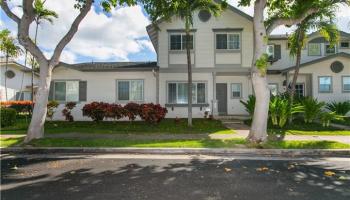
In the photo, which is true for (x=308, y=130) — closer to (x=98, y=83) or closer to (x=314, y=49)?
(x=314, y=49)

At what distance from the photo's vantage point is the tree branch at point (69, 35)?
12.0 metres

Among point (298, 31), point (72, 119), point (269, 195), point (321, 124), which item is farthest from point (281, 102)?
point (72, 119)

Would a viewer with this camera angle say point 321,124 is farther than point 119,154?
Yes

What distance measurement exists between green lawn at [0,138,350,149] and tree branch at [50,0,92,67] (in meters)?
3.14

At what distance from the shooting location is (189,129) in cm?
1533

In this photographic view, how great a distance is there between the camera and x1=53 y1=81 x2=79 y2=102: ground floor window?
20734 millimetres

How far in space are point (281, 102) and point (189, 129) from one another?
5.01 meters

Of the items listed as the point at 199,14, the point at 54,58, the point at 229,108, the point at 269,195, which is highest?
the point at 199,14

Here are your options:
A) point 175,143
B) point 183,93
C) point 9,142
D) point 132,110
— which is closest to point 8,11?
point 9,142

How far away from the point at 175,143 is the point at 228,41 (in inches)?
447

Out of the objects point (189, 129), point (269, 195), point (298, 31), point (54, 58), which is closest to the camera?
point (269, 195)

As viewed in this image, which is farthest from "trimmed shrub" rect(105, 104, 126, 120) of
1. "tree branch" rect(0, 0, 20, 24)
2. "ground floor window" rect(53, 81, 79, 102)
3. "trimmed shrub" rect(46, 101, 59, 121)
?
"tree branch" rect(0, 0, 20, 24)

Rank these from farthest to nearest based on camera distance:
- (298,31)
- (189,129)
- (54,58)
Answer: (298,31)
(189,129)
(54,58)

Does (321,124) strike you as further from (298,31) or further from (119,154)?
(119,154)
